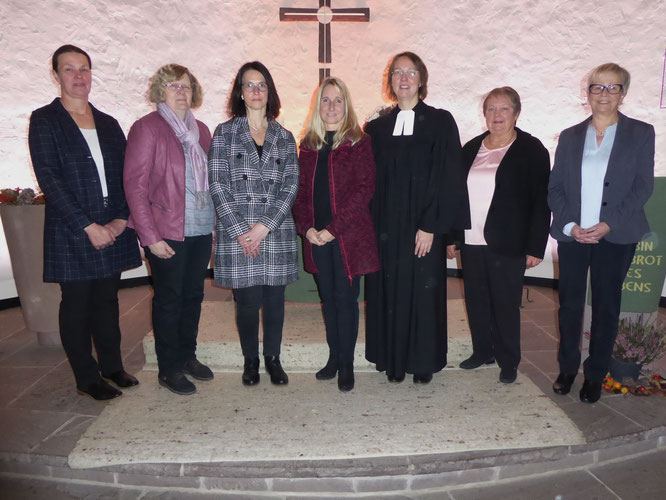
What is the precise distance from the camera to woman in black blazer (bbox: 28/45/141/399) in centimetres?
238

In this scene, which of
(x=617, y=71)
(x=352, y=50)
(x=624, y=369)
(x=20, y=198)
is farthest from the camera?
(x=352, y=50)

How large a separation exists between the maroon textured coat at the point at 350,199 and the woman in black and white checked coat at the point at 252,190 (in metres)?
0.09

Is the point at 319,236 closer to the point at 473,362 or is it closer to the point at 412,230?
the point at 412,230

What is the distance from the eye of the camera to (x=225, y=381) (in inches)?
112

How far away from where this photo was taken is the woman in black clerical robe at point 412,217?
2.47 meters

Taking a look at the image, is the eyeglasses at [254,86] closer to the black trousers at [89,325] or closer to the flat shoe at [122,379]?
the black trousers at [89,325]

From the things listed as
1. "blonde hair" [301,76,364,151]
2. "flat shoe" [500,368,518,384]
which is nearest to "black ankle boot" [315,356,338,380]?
"flat shoe" [500,368,518,384]

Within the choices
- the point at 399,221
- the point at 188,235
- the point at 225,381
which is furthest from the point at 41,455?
the point at 399,221

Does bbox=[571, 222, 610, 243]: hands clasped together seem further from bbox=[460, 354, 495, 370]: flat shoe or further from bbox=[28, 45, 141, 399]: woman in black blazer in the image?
bbox=[28, 45, 141, 399]: woman in black blazer

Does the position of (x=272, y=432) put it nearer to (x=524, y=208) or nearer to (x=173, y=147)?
(x=173, y=147)

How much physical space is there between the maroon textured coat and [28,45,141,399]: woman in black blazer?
1000 mm

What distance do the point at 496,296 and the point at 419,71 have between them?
1.28 m

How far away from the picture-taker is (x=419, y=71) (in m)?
2.43

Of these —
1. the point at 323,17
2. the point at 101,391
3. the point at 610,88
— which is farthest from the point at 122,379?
the point at 323,17
